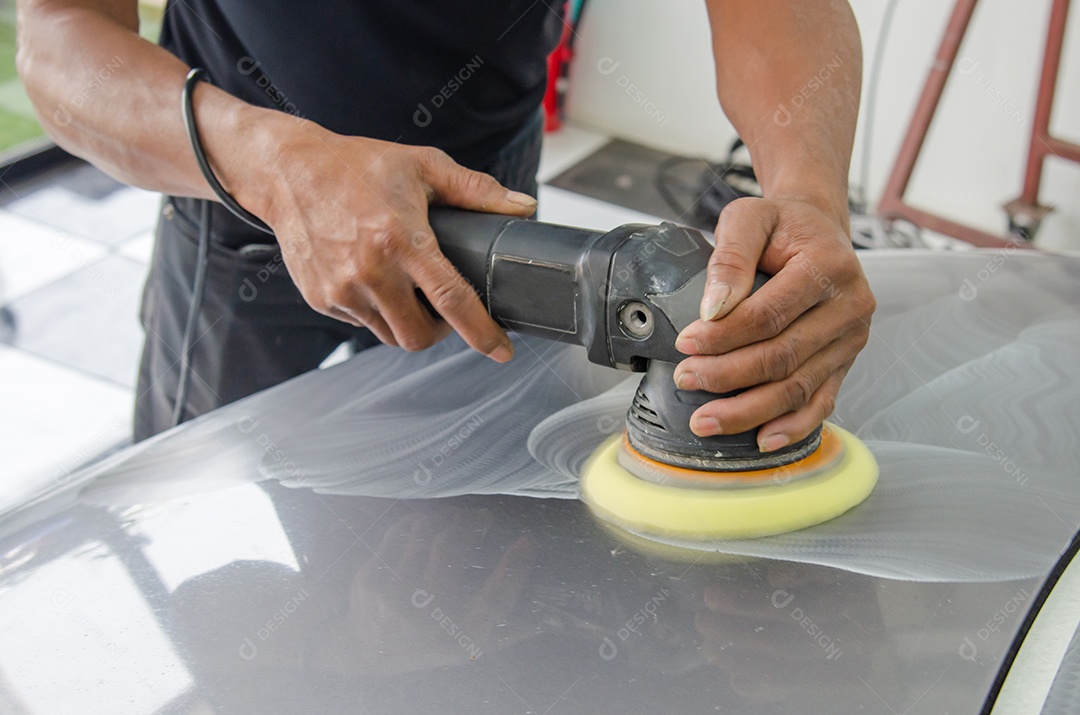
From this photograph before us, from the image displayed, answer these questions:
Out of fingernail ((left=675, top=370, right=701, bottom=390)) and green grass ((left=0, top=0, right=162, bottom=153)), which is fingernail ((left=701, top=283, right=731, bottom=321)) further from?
green grass ((left=0, top=0, right=162, bottom=153))

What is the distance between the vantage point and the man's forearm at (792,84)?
3.21 feet

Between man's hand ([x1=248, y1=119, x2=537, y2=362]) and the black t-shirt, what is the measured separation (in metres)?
0.25

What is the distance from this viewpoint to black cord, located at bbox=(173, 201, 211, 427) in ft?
4.05

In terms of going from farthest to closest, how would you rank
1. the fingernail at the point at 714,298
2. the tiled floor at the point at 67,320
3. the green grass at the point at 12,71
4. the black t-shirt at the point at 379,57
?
the green grass at the point at 12,71 → the tiled floor at the point at 67,320 → the black t-shirt at the point at 379,57 → the fingernail at the point at 714,298

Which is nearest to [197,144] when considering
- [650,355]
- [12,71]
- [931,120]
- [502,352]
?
[502,352]

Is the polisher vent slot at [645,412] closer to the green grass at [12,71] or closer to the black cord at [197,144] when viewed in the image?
the black cord at [197,144]

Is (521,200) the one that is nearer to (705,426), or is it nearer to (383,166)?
(383,166)

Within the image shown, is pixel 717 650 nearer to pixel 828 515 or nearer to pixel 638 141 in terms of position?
pixel 828 515

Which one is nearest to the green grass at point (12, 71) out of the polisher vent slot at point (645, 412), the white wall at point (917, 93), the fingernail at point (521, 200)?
the white wall at point (917, 93)

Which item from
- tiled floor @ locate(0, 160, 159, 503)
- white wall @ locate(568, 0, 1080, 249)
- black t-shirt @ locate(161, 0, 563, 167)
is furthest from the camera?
white wall @ locate(568, 0, 1080, 249)

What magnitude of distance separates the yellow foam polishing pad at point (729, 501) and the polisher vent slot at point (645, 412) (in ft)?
0.16

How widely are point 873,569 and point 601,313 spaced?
30 centimetres

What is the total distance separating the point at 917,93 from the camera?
314 centimetres

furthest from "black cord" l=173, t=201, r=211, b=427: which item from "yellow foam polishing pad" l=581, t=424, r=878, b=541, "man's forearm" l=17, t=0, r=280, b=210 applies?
"yellow foam polishing pad" l=581, t=424, r=878, b=541
